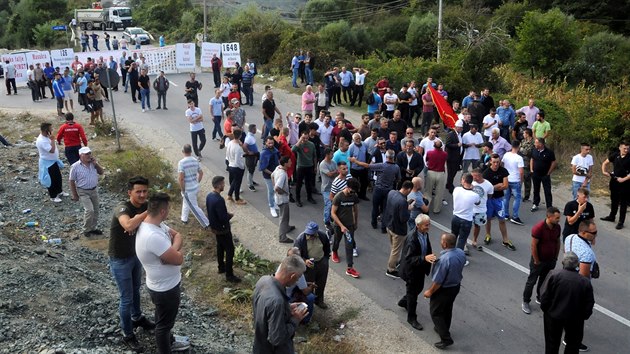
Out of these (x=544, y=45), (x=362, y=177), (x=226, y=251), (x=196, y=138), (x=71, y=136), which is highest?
(x=544, y=45)

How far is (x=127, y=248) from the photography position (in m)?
6.75

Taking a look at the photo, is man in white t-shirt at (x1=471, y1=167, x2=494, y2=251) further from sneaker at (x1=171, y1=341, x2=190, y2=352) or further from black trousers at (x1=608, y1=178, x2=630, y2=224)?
sneaker at (x1=171, y1=341, x2=190, y2=352)

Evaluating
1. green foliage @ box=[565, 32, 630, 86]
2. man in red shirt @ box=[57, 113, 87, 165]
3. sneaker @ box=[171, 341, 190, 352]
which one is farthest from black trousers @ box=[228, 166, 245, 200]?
green foliage @ box=[565, 32, 630, 86]

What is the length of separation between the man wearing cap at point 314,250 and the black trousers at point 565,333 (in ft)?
10.2

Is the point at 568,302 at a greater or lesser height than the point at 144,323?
greater

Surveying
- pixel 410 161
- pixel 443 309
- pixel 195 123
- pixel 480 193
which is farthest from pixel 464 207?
pixel 195 123

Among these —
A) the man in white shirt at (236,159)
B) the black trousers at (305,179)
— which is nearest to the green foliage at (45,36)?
the man in white shirt at (236,159)

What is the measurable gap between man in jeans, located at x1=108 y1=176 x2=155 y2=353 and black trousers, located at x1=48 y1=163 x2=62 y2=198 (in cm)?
667

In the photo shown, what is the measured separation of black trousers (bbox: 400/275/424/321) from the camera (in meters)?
8.48

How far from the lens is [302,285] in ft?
24.8

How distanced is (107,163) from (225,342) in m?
9.45

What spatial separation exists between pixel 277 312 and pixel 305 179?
8.16 meters

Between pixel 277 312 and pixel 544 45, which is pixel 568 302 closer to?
pixel 277 312

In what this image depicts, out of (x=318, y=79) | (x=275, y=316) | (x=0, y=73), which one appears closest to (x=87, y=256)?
(x=275, y=316)
